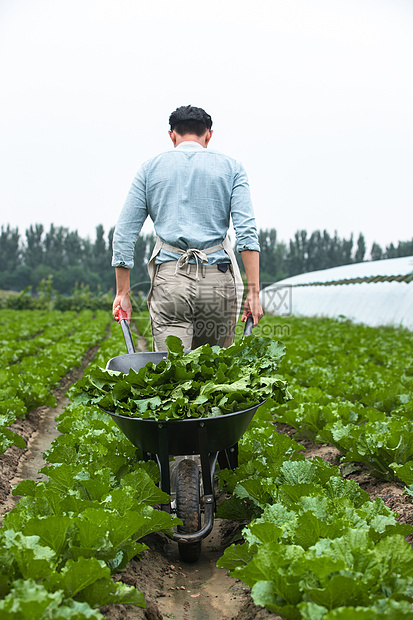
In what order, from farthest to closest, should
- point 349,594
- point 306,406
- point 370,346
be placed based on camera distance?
point 370,346, point 306,406, point 349,594

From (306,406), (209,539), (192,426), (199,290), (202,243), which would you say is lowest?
(209,539)

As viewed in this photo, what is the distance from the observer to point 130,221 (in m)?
3.14

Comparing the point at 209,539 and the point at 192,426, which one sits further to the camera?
the point at 209,539

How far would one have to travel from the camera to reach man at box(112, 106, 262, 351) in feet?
9.74

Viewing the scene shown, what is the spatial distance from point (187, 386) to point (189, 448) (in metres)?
0.28

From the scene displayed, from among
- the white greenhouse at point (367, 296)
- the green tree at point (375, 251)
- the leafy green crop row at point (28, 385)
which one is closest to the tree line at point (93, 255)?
the green tree at point (375, 251)

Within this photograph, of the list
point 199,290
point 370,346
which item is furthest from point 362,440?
point 370,346

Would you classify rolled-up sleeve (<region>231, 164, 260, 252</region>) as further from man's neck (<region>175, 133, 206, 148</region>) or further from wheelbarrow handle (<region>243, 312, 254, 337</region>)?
wheelbarrow handle (<region>243, 312, 254, 337</region>)

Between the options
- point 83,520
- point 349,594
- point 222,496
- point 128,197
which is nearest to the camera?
point 349,594

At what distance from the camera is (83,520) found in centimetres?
176

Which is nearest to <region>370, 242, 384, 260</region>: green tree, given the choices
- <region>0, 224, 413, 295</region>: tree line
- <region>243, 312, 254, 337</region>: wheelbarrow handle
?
<region>0, 224, 413, 295</region>: tree line

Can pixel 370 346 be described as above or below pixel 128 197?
below

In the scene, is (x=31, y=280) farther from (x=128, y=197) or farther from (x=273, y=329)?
(x=128, y=197)

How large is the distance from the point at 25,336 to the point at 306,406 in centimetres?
1133
